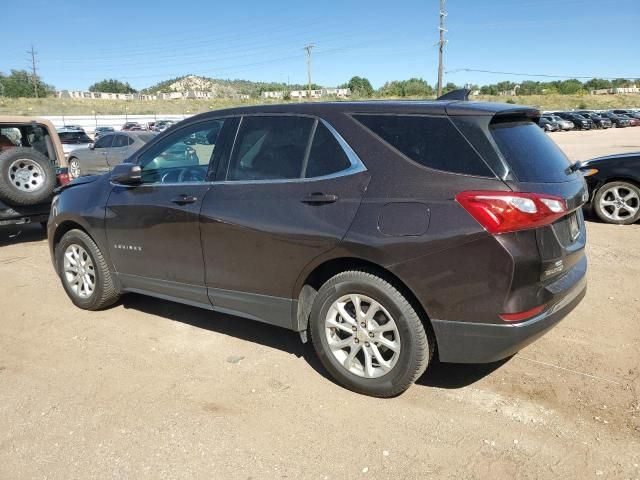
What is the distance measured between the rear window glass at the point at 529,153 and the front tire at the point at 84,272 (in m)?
3.49

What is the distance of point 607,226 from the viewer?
7676 millimetres

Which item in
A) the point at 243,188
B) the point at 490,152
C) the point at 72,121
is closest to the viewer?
the point at 490,152

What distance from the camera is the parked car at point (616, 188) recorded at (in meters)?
7.64

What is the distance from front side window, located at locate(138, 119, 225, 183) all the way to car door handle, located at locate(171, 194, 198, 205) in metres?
0.16

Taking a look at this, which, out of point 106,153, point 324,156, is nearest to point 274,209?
point 324,156

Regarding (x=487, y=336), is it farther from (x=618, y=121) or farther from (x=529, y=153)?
(x=618, y=121)

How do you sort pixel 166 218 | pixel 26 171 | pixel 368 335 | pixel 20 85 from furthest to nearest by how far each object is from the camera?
pixel 20 85 < pixel 26 171 < pixel 166 218 < pixel 368 335

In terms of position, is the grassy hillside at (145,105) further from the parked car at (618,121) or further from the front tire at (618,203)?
the front tire at (618,203)

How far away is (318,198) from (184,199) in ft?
3.88

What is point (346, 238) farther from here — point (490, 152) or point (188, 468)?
point (188, 468)

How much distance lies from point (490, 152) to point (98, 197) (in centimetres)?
334

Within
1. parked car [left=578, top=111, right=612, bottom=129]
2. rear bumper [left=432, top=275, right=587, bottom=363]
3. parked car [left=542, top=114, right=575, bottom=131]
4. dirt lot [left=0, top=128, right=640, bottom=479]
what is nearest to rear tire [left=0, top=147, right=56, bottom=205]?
dirt lot [left=0, top=128, right=640, bottom=479]

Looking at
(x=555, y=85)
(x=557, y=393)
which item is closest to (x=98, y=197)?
(x=557, y=393)

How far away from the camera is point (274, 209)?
11.2 feet
